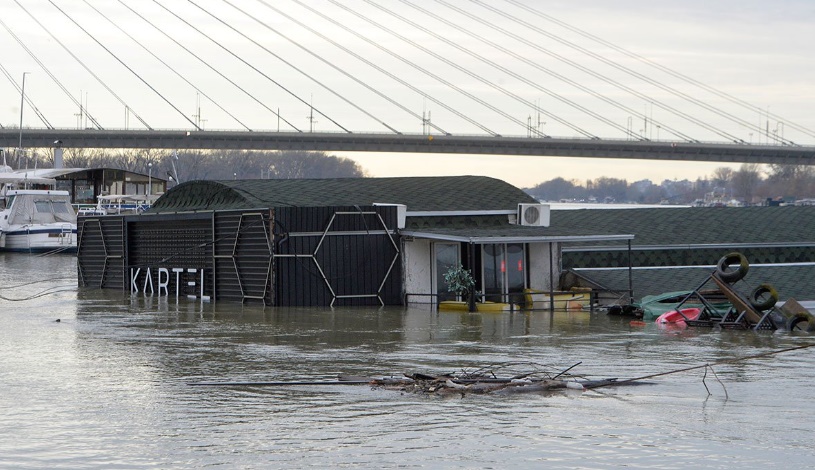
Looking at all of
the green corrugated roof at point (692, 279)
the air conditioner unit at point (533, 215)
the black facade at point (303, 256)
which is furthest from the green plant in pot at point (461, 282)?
the green corrugated roof at point (692, 279)

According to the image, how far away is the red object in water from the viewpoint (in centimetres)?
2727

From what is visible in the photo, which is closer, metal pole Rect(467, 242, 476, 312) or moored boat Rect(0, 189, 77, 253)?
metal pole Rect(467, 242, 476, 312)

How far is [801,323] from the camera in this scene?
2603 cm

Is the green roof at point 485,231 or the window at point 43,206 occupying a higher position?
the window at point 43,206

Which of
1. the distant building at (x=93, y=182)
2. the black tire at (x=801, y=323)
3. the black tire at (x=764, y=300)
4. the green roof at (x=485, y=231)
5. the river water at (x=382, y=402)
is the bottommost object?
the river water at (x=382, y=402)

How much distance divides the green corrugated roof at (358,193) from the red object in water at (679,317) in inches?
290

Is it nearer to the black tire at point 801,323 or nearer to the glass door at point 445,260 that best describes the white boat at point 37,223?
the glass door at point 445,260

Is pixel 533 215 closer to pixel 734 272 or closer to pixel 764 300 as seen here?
pixel 734 272

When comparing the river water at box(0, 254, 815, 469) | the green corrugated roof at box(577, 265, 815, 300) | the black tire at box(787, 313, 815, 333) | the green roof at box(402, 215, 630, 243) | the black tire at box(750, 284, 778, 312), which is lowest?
the river water at box(0, 254, 815, 469)

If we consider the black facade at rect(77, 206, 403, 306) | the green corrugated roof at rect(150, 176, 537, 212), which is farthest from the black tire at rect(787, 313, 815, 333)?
the black facade at rect(77, 206, 403, 306)

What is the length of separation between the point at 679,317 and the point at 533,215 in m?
7.02

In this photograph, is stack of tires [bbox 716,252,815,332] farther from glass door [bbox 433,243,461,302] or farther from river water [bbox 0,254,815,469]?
glass door [bbox 433,243,461,302]

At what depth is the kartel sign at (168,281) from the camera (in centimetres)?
3416

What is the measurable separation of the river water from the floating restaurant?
471 cm
